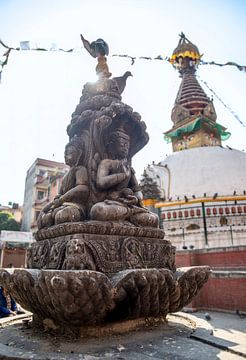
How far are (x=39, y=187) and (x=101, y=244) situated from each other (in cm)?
3092

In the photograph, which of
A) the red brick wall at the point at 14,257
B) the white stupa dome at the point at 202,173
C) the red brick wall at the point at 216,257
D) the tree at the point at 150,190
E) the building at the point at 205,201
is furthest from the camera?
the red brick wall at the point at 14,257

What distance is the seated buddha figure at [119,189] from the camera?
12.8ft

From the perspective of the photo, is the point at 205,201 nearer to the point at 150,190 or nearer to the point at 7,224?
the point at 150,190

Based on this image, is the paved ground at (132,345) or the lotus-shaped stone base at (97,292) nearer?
the paved ground at (132,345)

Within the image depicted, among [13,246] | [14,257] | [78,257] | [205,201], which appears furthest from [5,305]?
[14,257]

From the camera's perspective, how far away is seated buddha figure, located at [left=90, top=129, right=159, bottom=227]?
3.90m

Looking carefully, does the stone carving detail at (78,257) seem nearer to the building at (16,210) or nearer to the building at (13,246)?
the building at (13,246)

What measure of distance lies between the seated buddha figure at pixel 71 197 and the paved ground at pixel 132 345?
145cm

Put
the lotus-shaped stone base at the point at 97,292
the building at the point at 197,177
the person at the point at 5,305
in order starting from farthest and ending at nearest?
the building at the point at 197,177 < the person at the point at 5,305 < the lotus-shaped stone base at the point at 97,292

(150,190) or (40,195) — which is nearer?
(150,190)

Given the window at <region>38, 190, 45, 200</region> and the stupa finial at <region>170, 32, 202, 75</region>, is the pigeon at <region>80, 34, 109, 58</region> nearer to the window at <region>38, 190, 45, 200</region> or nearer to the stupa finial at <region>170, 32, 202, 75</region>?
the window at <region>38, 190, 45, 200</region>

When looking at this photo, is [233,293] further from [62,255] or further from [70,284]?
[70,284]

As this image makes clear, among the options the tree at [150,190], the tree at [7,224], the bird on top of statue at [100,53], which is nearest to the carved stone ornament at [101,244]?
the bird on top of statue at [100,53]

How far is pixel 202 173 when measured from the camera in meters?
24.6
